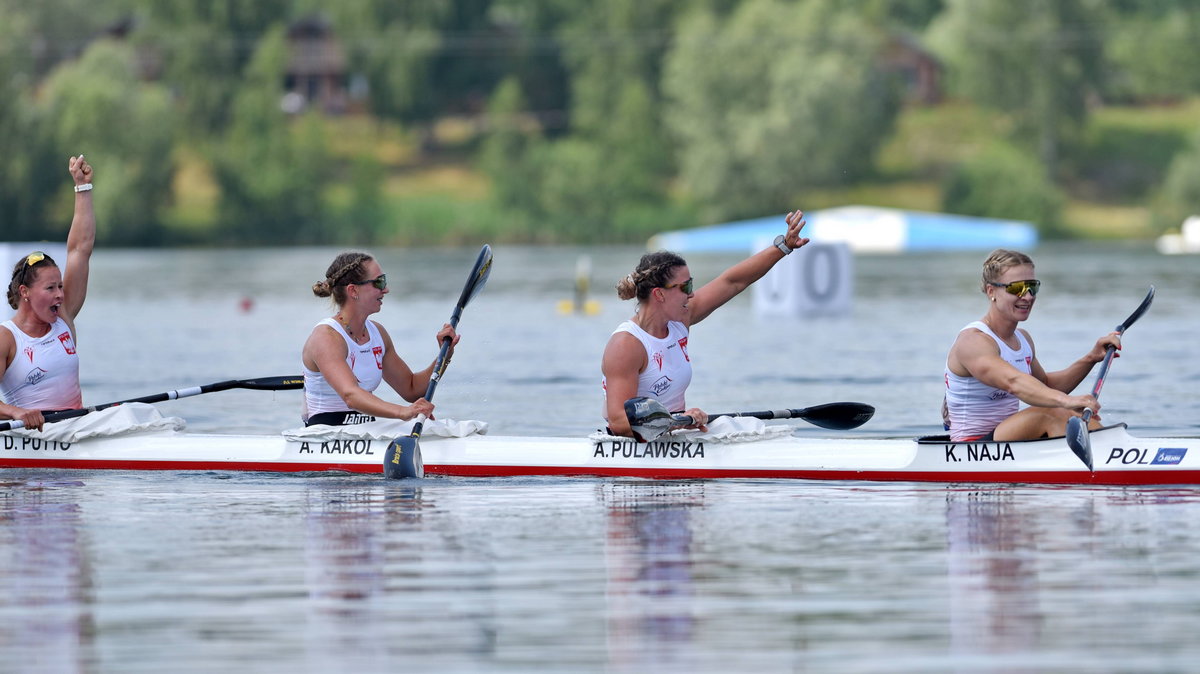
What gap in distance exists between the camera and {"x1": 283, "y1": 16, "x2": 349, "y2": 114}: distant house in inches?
4493

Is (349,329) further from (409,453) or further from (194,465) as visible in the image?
(194,465)

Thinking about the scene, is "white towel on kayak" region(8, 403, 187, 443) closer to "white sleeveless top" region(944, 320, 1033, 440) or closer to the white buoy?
"white sleeveless top" region(944, 320, 1033, 440)

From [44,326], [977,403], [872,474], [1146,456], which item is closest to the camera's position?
[1146,456]

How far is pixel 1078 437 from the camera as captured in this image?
11.9 metres

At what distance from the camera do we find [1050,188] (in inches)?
3740

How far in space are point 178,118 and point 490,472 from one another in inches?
3433

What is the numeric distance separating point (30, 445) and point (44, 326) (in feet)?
3.18

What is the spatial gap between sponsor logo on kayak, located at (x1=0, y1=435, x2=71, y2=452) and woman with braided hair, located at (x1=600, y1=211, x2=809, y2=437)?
410 centimetres

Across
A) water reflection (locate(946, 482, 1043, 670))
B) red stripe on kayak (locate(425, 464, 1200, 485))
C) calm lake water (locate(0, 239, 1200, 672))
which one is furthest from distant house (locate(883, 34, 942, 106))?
water reflection (locate(946, 482, 1043, 670))

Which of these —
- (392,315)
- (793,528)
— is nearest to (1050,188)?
(392,315)

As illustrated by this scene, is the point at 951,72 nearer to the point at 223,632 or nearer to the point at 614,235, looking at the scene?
the point at 614,235

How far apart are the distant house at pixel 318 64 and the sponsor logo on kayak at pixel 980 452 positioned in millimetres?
102098

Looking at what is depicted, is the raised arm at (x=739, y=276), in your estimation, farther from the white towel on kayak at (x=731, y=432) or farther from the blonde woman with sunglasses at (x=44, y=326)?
the blonde woman with sunglasses at (x=44, y=326)

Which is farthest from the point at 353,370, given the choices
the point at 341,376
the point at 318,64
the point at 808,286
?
the point at 318,64
